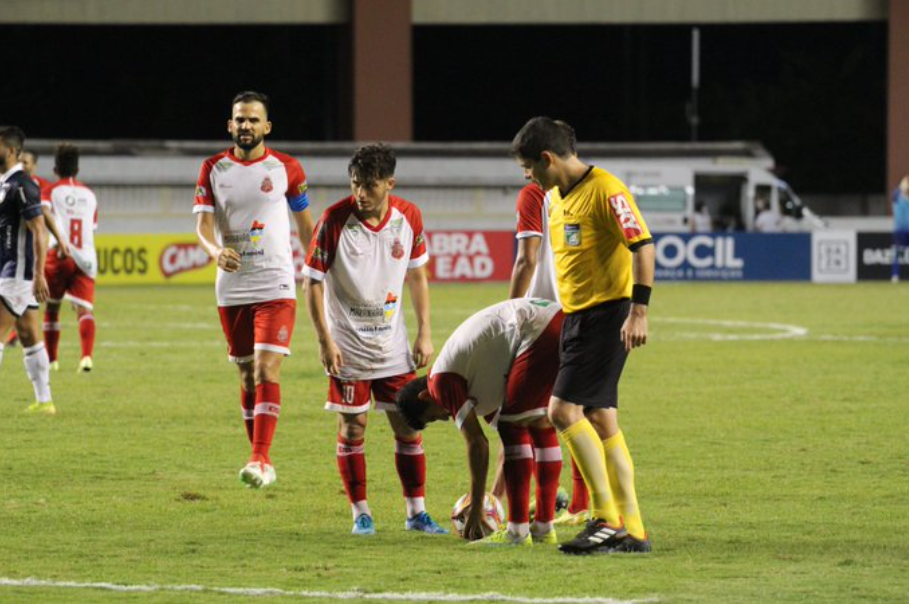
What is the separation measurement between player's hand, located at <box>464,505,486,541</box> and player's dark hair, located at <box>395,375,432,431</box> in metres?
0.50

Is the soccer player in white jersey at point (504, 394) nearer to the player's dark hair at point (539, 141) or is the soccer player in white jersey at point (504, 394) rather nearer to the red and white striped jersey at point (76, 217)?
the player's dark hair at point (539, 141)

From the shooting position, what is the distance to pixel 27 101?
59.8 meters

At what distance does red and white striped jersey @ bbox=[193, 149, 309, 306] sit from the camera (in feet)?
34.4

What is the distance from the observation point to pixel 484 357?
8430mm

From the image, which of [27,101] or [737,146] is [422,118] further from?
[737,146]

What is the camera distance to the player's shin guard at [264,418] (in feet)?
32.2

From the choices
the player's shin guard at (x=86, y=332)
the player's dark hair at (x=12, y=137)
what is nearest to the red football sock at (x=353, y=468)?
the player's dark hair at (x=12, y=137)

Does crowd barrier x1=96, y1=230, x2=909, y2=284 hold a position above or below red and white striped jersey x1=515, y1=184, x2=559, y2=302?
below

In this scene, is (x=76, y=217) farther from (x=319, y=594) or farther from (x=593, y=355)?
(x=319, y=594)

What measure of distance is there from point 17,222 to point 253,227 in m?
3.46

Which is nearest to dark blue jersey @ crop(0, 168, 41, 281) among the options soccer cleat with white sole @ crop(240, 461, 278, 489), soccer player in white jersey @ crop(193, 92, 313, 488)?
soccer player in white jersey @ crop(193, 92, 313, 488)

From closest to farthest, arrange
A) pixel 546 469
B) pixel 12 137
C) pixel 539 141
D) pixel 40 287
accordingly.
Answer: pixel 539 141 → pixel 546 469 → pixel 12 137 → pixel 40 287

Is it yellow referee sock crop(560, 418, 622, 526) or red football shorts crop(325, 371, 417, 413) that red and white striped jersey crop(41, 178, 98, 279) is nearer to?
red football shorts crop(325, 371, 417, 413)

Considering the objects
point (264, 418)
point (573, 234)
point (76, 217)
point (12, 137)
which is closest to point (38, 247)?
point (12, 137)
